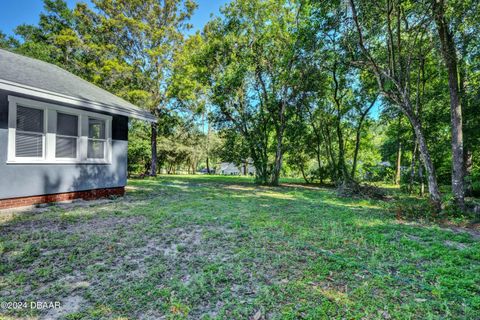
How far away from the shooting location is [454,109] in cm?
630

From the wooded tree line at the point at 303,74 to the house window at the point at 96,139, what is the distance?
710cm

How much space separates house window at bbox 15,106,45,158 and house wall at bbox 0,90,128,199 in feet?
0.96

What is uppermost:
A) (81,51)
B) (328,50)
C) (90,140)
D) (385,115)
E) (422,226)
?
(81,51)

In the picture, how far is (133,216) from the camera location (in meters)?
5.30

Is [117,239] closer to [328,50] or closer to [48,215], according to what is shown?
[48,215]

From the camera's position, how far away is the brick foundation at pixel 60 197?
547 cm

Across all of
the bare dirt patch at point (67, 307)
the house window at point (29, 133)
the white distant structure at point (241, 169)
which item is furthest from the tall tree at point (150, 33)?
the bare dirt patch at point (67, 307)

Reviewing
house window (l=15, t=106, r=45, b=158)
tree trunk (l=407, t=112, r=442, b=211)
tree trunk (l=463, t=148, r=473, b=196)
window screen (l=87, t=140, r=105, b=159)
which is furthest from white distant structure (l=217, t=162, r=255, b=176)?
house window (l=15, t=106, r=45, b=158)

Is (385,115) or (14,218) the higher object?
(385,115)

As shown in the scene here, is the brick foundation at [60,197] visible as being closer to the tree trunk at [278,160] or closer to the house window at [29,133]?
the house window at [29,133]

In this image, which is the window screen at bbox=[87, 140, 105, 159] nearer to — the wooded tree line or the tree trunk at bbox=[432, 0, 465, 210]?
the wooded tree line

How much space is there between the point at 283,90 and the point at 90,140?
Answer: 31.6ft

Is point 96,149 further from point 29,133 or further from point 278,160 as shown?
point 278,160

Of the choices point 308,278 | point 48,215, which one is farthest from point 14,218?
point 308,278
